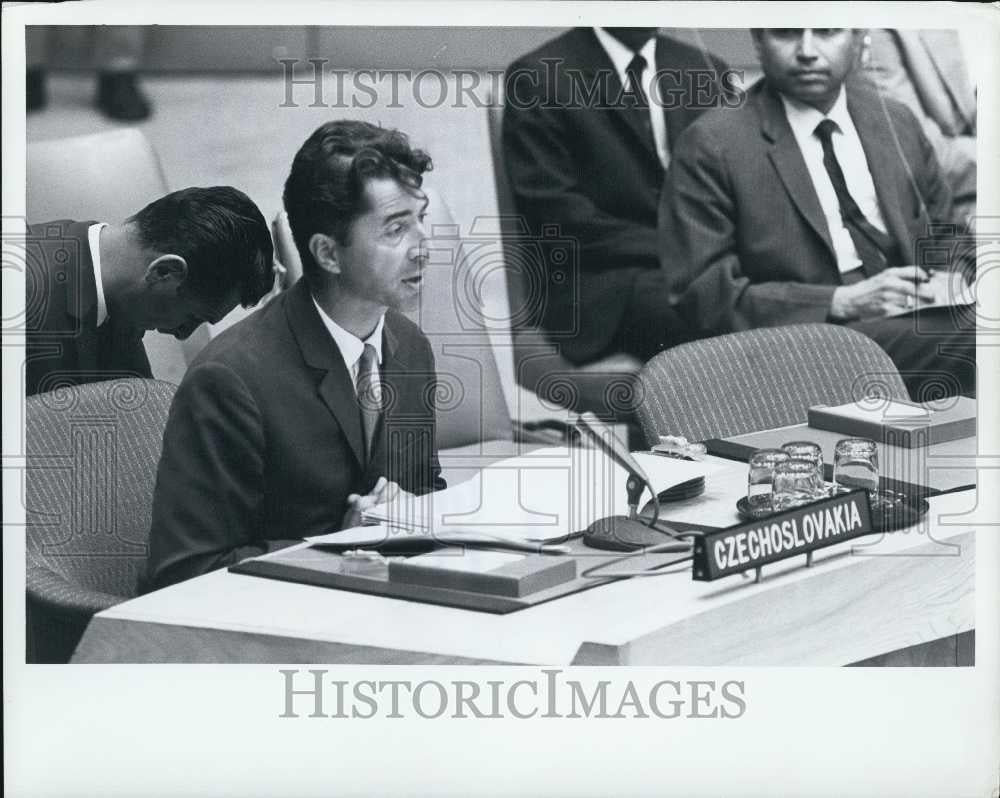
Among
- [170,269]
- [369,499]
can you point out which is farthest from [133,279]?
[369,499]

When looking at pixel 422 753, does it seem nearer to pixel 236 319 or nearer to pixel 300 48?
pixel 236 319

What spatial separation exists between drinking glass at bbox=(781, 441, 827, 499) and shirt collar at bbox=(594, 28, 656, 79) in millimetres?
777

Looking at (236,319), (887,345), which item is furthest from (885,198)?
(236,319)

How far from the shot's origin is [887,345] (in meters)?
3.32

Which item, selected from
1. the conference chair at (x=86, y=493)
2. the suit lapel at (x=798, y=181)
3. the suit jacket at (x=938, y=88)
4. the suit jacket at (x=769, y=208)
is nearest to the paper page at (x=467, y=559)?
the conference chair at (x=86, y=493)

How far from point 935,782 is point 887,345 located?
0.87m

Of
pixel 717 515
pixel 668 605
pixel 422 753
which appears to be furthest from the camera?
pixel 422 753

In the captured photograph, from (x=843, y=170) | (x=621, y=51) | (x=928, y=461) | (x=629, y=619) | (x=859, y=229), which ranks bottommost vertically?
(x=629, y=619)

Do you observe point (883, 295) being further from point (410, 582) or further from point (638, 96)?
point (410, 582)

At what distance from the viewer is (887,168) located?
3.29m

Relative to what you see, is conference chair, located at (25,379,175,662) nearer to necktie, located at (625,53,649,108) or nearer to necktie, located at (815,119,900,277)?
necktie, located at (625,53,649,108)

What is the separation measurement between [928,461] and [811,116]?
0.72 meters

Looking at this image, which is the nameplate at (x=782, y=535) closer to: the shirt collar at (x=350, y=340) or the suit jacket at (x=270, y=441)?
the suit jacket at (x=270, y=441)

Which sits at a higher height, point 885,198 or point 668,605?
point 885,198
